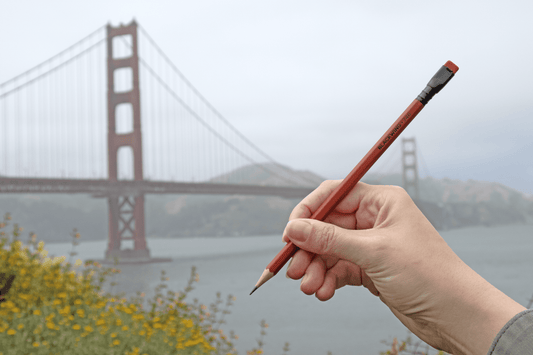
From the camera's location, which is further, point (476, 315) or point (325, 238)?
point (325, 238)

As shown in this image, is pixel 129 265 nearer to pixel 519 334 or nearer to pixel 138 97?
pixel 138 97

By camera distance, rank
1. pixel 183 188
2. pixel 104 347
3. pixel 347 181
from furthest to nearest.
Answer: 1. pixel 183 188
2. pixel 104 347
3. pixel 347 181


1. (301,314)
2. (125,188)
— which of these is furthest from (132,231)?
(301,314)

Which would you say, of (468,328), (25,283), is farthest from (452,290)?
(25,283)

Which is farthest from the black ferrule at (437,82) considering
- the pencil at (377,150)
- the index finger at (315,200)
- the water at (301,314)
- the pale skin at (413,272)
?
the water at (301,314)

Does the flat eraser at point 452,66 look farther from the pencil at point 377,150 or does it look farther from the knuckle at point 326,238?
the knuckle at point 326,238

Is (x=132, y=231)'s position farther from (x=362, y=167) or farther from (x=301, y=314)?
(x=362, y=167)
